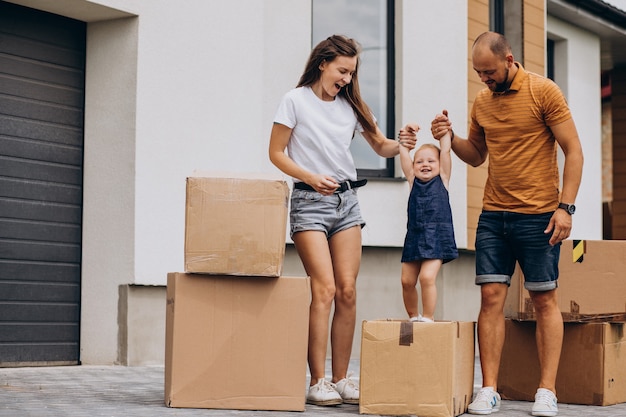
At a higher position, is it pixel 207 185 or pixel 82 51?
pixel 82 51

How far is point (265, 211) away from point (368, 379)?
94 cm

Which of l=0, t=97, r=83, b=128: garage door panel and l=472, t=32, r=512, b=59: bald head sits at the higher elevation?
l=472, t=32, r=512, b=59: bald head

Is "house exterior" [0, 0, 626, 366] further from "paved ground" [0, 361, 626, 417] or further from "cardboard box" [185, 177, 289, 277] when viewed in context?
"cardboard box" [185, 177, 289, 277]

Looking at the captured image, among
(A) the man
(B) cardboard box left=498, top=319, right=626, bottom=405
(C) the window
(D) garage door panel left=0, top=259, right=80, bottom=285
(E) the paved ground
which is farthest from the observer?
(C) the window

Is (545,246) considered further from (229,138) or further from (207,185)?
(229,138)

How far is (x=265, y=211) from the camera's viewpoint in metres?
5.16

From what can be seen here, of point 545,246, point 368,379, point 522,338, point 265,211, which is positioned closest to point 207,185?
point 265,211

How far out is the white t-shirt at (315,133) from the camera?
219 inches

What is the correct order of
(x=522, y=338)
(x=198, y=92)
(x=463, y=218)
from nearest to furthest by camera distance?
(x=522, y=338), (x=198, y=92), (x=463, y=218)

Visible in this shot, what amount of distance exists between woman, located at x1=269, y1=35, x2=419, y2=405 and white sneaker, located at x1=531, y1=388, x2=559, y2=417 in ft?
3.02

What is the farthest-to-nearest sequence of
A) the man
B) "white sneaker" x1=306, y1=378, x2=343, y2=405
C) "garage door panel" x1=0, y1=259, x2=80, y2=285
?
"garage door panel" x1=0, y1=259, x2=80, y2=285, "white sneaker" x1=306, y1=378, x2=343, y2=405, the man

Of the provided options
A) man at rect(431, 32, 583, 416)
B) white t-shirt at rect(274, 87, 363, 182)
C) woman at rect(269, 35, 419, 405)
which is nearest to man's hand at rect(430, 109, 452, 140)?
man at rect(431, 32, 583, 416)

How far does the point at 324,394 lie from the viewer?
5520 mm

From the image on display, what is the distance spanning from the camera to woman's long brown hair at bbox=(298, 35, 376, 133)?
18.4 ft
